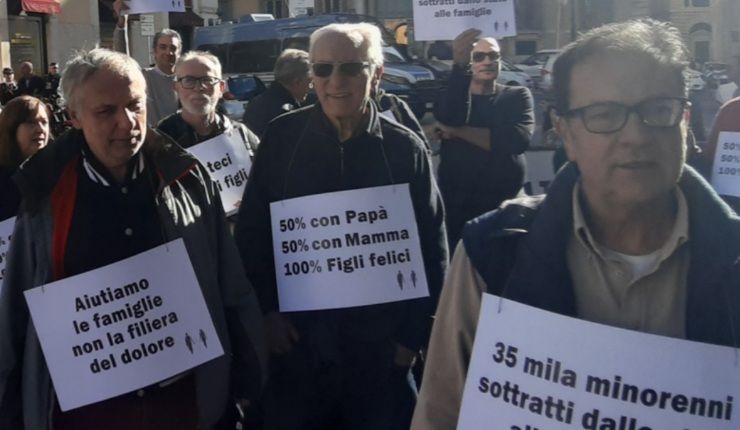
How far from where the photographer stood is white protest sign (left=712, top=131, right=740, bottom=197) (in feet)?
16.5

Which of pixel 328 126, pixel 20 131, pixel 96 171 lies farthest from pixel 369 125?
pixel 20 131

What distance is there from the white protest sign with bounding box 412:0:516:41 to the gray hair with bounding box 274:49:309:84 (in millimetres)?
797

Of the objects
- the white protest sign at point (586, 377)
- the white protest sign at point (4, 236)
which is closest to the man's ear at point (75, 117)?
the white protest sign at point (4, 236)

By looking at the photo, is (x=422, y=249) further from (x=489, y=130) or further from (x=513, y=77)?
(x=513, y=77)

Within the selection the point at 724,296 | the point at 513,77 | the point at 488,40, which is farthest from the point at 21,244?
the point at 513,77

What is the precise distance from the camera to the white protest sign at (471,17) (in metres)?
6.11

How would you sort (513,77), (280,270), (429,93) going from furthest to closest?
(513,77)
(429,93)
(280,270)

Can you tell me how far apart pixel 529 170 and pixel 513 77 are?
20.8m

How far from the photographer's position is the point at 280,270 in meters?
3.47

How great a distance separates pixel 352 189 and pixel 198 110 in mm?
1801

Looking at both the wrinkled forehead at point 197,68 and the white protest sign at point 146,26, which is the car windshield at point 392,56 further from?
the wrinkled forehead at point 197,68

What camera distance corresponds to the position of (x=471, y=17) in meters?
6.12

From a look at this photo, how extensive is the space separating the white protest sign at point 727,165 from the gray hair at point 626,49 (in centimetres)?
301

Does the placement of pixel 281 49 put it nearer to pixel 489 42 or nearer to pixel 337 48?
pixel 489 42
